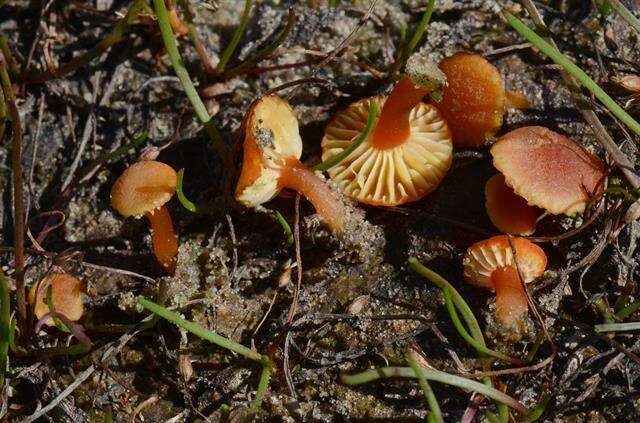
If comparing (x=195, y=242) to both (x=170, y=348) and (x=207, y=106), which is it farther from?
(x=207, y=106)

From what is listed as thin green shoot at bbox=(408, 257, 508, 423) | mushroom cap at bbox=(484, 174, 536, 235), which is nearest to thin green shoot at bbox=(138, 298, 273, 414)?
thin green shoot at bbox=(408, 257, 508, 423)

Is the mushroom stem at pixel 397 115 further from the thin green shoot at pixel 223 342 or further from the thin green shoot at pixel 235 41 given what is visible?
the thin green shoot at pixel 223 342

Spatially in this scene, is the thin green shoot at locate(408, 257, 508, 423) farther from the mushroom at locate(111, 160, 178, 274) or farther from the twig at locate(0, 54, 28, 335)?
the twig at locate(0, 54, 28, 335)

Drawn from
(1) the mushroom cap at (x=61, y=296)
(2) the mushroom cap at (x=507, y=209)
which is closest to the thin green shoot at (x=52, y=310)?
(1) the mushroom cap at (x=61, y=296)

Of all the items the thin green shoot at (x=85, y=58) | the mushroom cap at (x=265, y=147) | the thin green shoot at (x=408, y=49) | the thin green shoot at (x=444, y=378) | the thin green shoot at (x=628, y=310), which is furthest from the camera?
the thin green shoot at (x=85, y=58)

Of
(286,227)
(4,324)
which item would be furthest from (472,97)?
(4,324)
